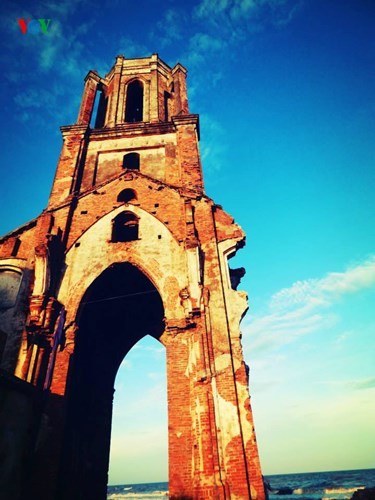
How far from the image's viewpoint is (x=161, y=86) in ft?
59.0

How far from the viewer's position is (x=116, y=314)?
42.3ft

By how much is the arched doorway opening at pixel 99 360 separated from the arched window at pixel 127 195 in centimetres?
253

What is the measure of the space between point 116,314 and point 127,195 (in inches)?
175

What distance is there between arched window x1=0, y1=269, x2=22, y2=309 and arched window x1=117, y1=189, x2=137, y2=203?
4.04 m

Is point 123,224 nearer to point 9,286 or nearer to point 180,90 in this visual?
point 9,286

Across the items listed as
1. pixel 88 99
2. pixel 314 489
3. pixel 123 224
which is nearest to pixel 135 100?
pixel 88 99

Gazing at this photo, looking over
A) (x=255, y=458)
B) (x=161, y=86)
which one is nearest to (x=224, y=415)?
(x=255, y=458)

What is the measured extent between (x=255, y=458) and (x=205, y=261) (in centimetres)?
470

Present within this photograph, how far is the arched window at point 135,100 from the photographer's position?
1825cm

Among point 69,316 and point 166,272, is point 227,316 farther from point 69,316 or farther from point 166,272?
point 69,316

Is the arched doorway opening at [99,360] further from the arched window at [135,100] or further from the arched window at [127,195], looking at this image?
the arched window at [135,100]

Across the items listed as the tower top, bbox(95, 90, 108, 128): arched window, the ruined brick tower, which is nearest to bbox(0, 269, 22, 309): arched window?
the ruined brick tower

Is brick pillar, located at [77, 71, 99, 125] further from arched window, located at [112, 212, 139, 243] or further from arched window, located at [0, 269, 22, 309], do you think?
arched window, located at [0, 269, 22, 309]

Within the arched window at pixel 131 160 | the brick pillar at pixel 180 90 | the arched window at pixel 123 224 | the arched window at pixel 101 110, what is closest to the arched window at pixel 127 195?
the arched window at pixel 123 224
